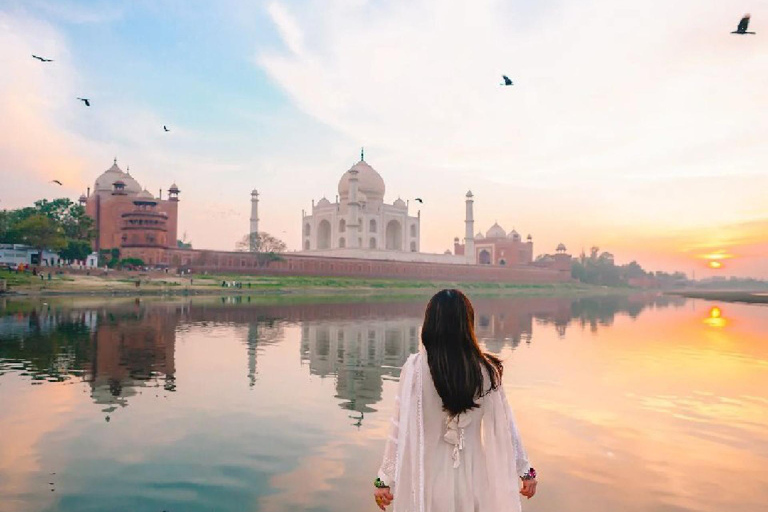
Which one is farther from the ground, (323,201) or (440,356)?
(323,201)

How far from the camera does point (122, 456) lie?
16.8 ft

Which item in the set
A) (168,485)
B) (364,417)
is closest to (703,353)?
(364,417)

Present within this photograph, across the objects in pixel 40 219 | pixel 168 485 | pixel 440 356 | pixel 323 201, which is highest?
pixel 323 201

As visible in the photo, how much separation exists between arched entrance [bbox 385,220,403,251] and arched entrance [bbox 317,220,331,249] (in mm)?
6517

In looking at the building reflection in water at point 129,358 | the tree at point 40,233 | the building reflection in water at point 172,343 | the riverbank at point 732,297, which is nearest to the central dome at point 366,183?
the tree at point 40,233

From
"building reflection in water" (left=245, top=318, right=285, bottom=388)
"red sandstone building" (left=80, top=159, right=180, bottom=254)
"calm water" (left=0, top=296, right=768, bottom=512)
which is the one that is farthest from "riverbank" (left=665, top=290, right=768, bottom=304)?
"red sandstone building" (left=80, top=159, right=180, bottom=254)

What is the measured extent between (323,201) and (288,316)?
43656mm

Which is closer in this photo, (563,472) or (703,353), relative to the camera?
(563,472)

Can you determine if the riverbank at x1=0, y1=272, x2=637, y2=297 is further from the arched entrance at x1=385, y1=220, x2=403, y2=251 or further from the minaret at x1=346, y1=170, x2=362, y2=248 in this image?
the arched entrance at x1=385, y1=220, x2=403, y2=251

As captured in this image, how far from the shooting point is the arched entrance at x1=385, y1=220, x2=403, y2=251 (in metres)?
65.0

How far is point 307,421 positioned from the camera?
6.39 m

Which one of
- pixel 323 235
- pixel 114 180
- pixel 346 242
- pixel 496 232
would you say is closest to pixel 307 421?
pixel 114 180

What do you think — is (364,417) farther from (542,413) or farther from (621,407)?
(621,407)

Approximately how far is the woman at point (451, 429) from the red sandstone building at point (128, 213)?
135 feet
